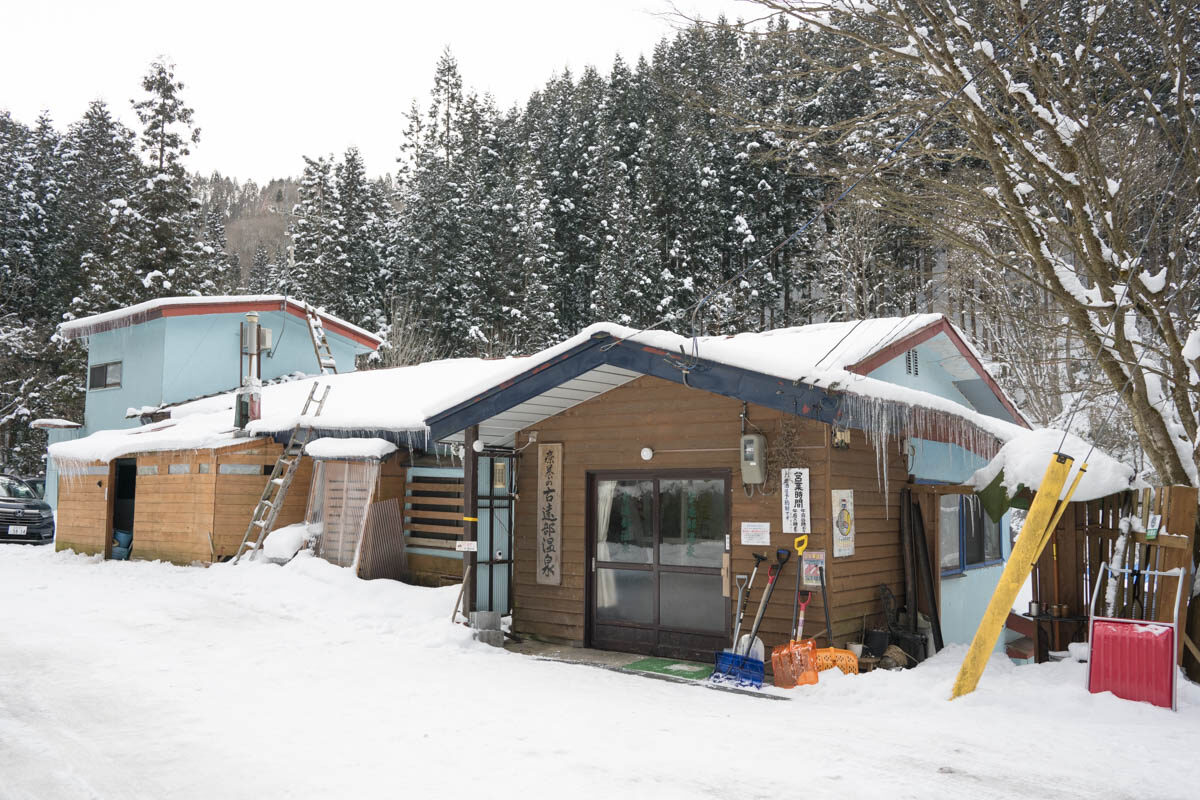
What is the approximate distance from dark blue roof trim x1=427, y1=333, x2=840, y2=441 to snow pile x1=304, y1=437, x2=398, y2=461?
128 inches

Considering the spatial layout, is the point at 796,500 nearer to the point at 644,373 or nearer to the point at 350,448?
the point at 644,373

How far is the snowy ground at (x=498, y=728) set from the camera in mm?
4531

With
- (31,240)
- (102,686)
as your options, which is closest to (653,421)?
(102,686)

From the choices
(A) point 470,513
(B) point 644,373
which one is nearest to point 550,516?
(A) point 470,513

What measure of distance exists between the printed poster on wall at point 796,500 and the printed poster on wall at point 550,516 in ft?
8.70

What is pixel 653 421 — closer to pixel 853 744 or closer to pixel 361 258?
pixel 853 744

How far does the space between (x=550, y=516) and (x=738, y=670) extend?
291 centimetres

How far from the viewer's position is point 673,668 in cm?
787

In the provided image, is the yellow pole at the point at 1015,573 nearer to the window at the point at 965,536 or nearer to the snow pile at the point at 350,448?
the window at the point at 965,536

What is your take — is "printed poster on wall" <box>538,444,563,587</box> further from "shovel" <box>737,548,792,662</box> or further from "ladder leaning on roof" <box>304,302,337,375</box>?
"ladder leaning on roof" <box>304,302,337,375</box>

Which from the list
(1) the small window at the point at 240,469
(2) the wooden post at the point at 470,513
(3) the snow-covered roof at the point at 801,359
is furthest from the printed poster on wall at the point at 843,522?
(1) the small window at the point at 240,469

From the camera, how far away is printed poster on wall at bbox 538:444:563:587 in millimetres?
9172

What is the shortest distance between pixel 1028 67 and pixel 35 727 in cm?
868

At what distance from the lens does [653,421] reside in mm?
8594
